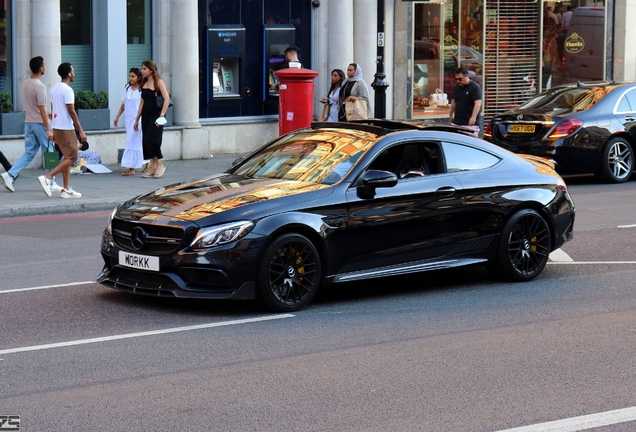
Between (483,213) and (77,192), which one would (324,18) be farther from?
Result: (483,213)

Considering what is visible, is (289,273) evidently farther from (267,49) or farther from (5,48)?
(267,49)

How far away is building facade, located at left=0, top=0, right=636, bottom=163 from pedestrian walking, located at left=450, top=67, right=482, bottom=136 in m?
4.74

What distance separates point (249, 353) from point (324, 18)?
53.8 feet

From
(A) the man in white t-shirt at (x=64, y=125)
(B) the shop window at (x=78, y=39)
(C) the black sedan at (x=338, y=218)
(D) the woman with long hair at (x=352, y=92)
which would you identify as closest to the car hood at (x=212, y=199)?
(C) the black sedan at (x=338, y=218)

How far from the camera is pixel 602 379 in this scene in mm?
6918

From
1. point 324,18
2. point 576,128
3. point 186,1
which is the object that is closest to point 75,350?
point 576,128

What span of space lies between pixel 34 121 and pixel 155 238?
8007 mm

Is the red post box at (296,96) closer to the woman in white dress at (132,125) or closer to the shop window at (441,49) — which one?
the woman in white dress at (132,125)

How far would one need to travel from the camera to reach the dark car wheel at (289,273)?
849cm

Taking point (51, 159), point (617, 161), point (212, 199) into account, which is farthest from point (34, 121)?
point (617, 161)

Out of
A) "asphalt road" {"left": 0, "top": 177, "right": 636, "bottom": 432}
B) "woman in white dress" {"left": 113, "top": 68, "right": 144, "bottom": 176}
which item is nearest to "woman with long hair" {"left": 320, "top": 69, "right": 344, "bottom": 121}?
"woman in white dress" {"left": 113, "top": 68, "right": 144, "bottom": 176}

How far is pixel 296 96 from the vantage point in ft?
63.5

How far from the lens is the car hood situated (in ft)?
28.0

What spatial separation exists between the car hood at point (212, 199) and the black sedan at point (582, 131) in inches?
383
